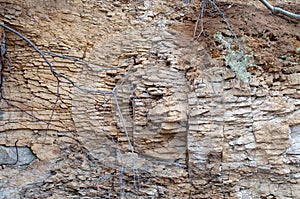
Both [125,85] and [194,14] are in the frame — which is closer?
[125,85]

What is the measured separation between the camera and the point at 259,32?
2.85m

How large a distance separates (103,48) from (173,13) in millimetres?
978

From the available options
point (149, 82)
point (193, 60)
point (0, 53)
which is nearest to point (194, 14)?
point (193, 60)

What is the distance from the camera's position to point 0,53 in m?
2.63

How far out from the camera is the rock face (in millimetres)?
2623

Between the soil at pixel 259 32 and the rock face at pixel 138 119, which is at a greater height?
the soil at pixel 259 32

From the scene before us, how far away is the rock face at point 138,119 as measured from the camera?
2.62m

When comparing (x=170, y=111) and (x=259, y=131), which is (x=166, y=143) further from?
(x=259, y=131)

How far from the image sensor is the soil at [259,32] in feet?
8.95

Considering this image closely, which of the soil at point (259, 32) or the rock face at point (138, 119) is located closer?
the rock face at point (138, 119)

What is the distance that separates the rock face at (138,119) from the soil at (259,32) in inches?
2.7

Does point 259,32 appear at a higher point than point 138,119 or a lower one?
higher

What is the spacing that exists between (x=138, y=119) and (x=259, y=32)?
1680 millimetres

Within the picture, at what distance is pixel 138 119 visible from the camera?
2768 mm
